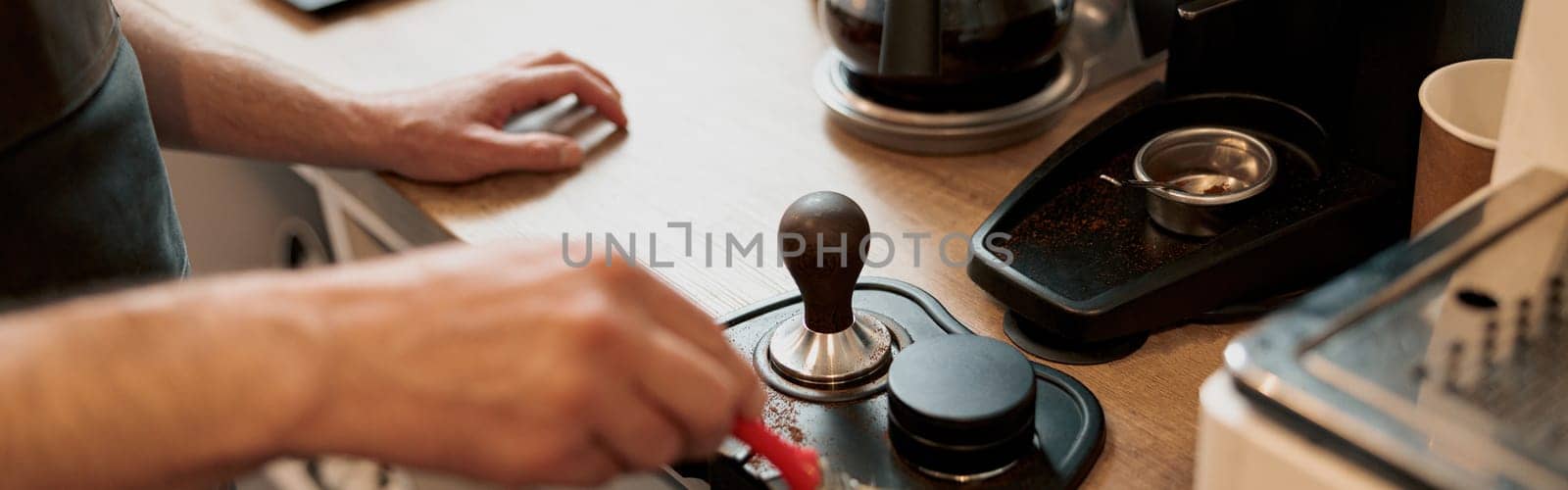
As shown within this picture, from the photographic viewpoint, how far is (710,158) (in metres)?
1.01

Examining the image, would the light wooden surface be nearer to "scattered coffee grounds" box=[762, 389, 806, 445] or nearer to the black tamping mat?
the black tamping mat

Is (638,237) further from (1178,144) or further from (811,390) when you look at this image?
(1178,144)

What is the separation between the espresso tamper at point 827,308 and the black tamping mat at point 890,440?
0.04ft

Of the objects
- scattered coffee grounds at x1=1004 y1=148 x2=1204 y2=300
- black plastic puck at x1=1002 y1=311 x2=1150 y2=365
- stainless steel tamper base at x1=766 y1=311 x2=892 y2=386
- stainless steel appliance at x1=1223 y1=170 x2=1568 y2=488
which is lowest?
black plastic puck at x1=1002 y1=311 x2=1150 y2=365

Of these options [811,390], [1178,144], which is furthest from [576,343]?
[1178,144]

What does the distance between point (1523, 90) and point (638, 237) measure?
1.76 feet

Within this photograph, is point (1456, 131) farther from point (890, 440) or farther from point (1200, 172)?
point (890, 440)

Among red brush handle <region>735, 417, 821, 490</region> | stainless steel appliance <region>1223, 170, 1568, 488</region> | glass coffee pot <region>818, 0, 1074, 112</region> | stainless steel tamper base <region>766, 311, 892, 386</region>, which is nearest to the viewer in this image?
stainless steel appliance <region>1223, 170, 1568, 488</region>

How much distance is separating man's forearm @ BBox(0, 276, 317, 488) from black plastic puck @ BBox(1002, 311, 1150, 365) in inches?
16.4

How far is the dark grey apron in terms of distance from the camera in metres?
0.79

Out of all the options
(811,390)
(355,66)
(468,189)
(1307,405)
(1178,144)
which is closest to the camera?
(1307,405)

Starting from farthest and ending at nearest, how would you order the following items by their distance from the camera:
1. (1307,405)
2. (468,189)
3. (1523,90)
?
(468,189), (1523,90), (1307,405)

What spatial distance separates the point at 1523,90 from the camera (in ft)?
1.95

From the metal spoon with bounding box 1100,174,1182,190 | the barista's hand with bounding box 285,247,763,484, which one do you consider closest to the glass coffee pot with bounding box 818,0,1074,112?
the metal spoon with bounding box 1100,174,1182,190
